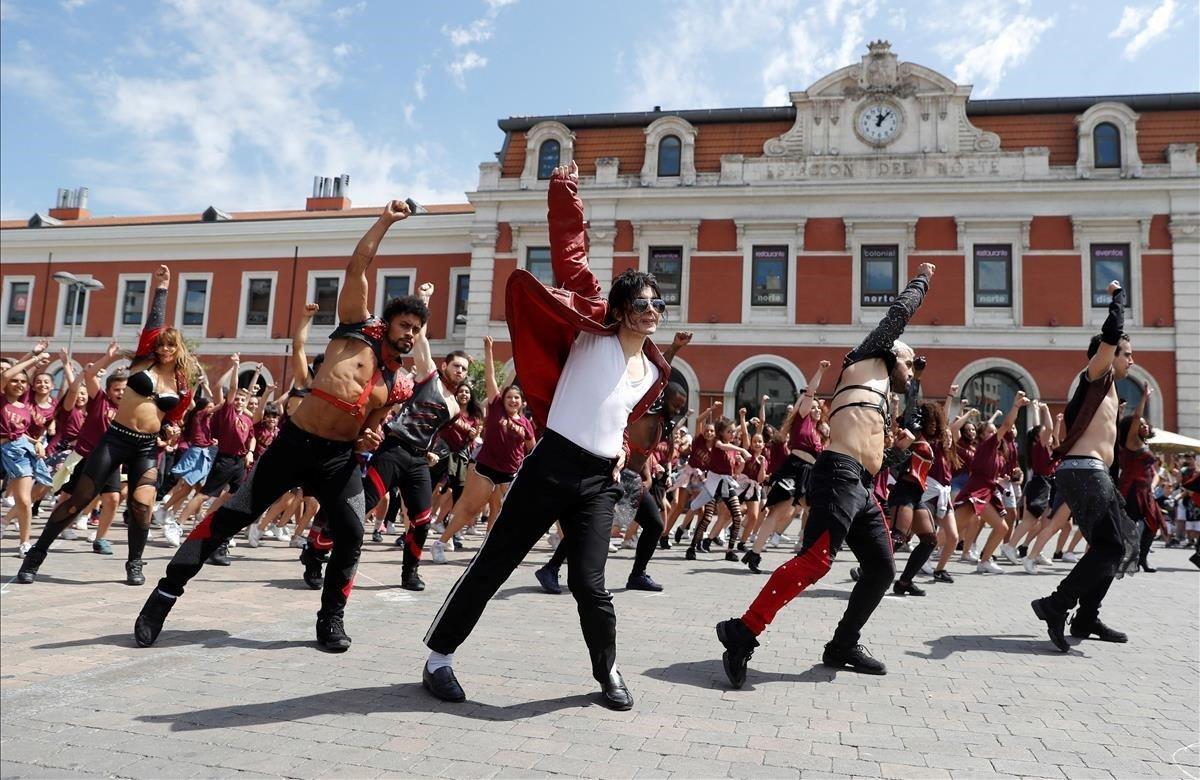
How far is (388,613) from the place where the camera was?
18.5 feet

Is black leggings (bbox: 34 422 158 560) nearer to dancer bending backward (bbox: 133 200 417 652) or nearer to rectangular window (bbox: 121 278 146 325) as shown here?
dancer bending backward (bbox: 133 200 417 652)

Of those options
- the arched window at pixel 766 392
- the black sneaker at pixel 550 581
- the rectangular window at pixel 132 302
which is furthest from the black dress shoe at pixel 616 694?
the rectangular window at pixel 132 302

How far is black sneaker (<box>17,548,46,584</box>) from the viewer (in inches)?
Answer: 247

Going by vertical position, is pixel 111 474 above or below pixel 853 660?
above

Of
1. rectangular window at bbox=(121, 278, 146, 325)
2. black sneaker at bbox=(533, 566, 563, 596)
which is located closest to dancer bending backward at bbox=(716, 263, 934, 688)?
black sneaker at bbox=(533, 566, 563, 596)

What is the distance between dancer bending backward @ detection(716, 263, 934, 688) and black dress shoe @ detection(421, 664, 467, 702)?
4.65 feet

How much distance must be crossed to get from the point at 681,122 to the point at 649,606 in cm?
2473

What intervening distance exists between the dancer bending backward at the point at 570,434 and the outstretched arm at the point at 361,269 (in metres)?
1.10

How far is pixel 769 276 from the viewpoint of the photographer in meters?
26.8

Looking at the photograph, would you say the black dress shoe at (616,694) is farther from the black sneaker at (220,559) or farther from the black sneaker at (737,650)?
the black sneaker at (220,559)

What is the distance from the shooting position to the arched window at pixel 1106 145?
25344 mm

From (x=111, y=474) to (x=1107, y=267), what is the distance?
27.1 metres

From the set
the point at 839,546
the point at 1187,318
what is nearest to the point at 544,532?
the point at 839,546

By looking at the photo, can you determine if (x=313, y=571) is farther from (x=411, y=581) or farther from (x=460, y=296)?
(x=460, y=296)
